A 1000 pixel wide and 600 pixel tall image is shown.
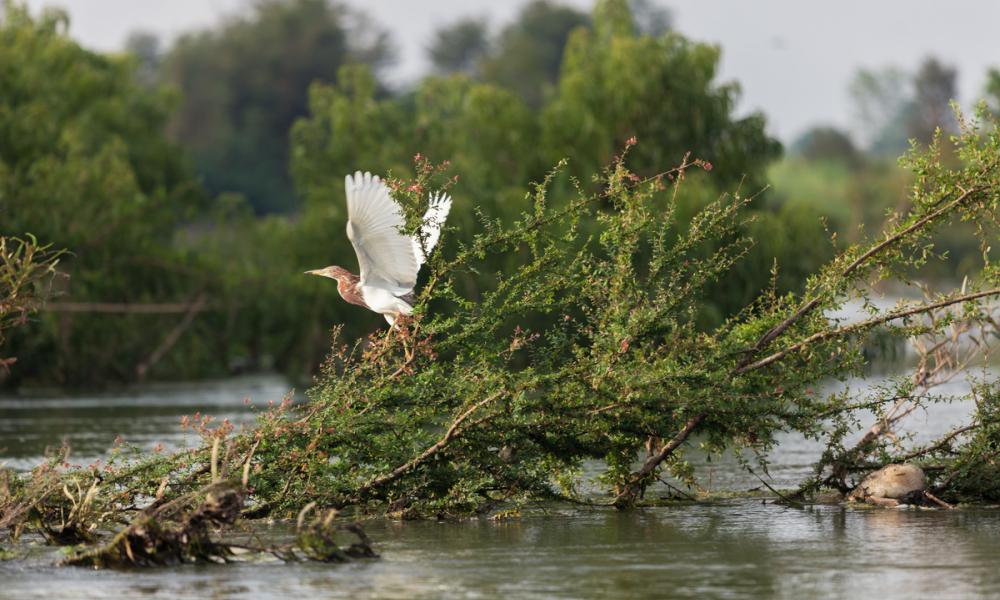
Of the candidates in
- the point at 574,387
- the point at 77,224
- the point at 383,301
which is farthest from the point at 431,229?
the point at 77,224

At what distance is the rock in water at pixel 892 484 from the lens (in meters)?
10.9

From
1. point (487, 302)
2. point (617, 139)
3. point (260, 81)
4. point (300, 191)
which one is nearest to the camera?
point (487, 302)

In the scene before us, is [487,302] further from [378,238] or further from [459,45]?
[459,45]

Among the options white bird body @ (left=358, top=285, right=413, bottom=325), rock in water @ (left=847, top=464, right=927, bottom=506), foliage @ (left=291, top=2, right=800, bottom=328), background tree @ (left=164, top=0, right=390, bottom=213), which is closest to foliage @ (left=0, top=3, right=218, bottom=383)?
foliage @ (left=291, top=2, right=800, bottom=328)

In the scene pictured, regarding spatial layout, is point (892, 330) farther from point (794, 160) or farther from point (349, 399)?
point (794, 160)

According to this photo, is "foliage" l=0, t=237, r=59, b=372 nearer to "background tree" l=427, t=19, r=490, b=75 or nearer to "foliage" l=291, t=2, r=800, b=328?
"foliage" l=291, t=2, r=800, b=328

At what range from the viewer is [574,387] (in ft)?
34.3

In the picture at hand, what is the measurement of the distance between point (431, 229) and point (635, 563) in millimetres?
2793

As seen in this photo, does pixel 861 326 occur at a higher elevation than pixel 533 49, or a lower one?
lower

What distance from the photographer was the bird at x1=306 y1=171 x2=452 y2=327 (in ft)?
37.2

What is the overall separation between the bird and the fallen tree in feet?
2.28

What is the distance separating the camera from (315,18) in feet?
299

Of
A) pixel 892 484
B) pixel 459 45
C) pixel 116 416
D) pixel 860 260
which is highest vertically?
pixel 459 45

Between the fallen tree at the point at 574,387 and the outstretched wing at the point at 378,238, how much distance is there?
807 millimetres
